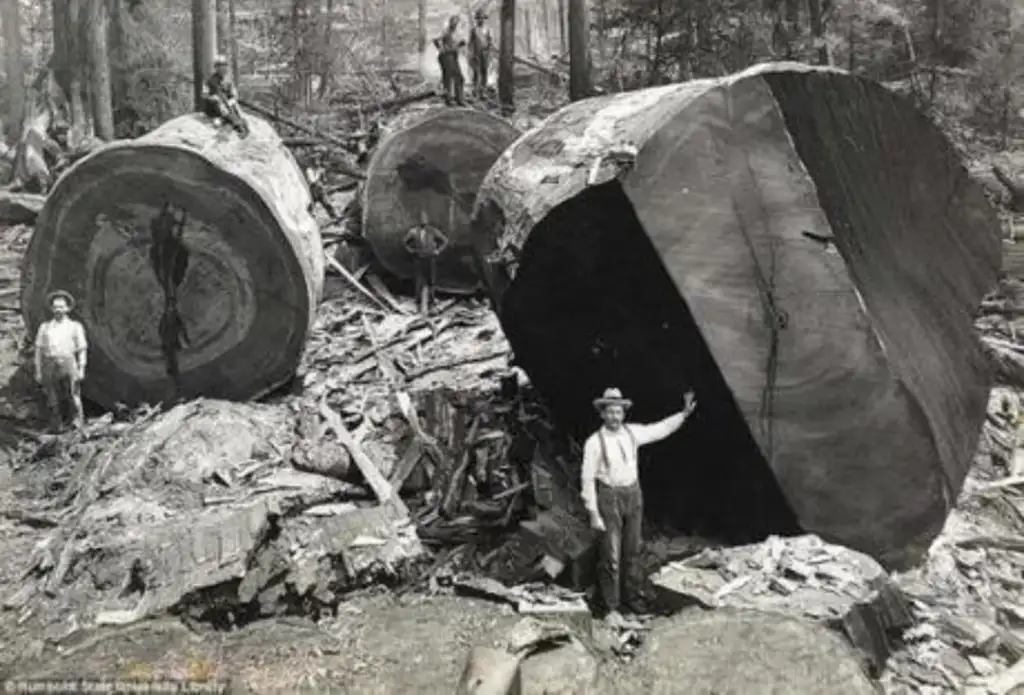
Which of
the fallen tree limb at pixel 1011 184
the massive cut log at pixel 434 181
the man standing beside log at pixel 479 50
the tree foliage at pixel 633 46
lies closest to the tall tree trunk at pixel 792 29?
the tree foliage at pixel 633 46

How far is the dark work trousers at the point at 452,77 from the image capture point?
1195cm

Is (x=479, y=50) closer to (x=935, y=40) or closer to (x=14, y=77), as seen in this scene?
(x=935, y=40)

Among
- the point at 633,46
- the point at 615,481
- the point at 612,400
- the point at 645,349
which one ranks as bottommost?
the point at 615,481

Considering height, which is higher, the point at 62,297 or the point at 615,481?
the point at 62,297

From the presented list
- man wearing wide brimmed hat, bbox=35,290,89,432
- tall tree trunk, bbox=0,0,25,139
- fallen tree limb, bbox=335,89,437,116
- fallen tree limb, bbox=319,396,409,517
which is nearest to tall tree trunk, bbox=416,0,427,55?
fallen tree limb, bbox=335,89,437,116

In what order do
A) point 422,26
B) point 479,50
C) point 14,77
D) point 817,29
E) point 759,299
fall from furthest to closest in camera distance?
point 422,26 < point 14,77 < point 479,50 < point 817,29 < point 759,299

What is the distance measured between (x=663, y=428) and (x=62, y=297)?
4529mm

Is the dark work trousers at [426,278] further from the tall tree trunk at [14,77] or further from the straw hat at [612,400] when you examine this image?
the tall tree trunk at [14,77]

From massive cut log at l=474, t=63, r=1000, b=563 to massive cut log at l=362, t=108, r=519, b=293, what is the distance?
16.6 feet

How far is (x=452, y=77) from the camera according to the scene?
12.2 m

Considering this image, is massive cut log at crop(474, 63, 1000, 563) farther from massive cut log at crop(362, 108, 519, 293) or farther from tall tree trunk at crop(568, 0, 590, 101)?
tall tree trunk at crop(568, 0, 590, 101)

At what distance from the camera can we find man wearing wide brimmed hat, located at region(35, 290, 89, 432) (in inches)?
258

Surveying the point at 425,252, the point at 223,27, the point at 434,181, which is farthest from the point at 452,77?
the point at 223,27

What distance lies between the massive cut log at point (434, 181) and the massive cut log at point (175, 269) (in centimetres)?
284
